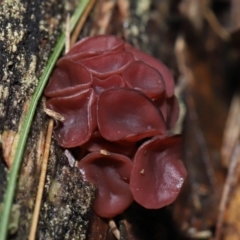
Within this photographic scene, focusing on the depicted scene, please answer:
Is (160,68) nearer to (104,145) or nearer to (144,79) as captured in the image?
(144,79)

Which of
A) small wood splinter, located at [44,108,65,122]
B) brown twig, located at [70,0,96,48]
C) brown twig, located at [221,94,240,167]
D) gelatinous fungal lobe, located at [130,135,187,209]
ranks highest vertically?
brown twig, located at [70,0,96,48]

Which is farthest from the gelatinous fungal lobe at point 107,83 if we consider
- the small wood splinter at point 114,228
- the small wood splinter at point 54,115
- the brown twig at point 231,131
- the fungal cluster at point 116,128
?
the brown twig at point 231,131

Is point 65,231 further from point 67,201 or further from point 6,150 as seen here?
point 6,150

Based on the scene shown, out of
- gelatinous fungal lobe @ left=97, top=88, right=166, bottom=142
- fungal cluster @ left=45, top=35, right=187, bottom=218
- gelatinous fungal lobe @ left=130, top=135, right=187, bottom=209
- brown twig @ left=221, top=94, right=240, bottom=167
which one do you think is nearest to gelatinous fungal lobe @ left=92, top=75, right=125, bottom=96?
fungal cluster @ left=45, top=35, right=187, bottom=218

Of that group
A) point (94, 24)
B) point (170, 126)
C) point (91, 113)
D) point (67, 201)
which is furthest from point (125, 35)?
point (67, 201)

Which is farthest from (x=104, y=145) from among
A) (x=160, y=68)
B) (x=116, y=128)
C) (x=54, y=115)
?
(x=160, y=68)

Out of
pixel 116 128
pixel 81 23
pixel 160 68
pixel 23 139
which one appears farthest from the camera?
pixel 81 23

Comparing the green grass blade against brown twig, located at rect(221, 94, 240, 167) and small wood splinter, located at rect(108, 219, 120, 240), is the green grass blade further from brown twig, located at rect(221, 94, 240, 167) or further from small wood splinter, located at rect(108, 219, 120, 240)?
brown twig, located at rect(221, 94, 240, 167)
